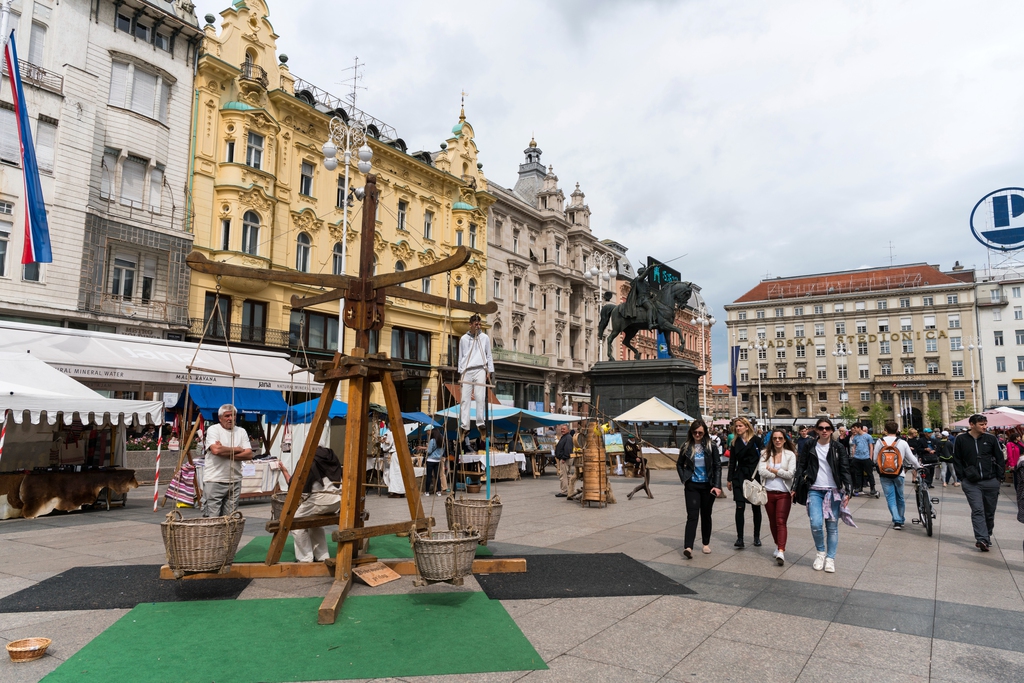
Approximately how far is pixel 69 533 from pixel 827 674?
34.9ft

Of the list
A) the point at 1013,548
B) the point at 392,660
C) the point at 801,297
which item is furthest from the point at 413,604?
the point at 801,297

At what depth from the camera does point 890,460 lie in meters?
11.4

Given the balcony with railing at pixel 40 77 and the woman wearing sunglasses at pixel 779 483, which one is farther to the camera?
the balcony with railing at pixel 40 77

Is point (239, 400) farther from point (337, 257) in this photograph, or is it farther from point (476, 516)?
point (337, 257)

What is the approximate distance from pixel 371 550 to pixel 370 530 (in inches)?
88.0

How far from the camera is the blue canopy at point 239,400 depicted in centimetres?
1795

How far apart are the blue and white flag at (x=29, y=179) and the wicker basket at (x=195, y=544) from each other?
→ 11.5 m

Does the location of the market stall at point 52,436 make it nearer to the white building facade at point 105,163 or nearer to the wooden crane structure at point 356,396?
the wooden crane structure at point 356,396

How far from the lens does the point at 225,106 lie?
2905 centimetres

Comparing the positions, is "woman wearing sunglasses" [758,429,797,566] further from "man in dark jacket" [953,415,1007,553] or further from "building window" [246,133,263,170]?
"building window" [246,133,263,170]

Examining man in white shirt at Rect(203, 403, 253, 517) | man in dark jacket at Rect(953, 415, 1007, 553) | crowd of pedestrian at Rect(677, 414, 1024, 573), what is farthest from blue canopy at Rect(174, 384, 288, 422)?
man in dark jacket at Rect(953, 415, 1007, 553)

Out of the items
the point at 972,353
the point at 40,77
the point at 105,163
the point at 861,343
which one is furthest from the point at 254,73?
the point at 972,353

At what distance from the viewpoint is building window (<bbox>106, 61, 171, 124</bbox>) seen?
25094 millimetres

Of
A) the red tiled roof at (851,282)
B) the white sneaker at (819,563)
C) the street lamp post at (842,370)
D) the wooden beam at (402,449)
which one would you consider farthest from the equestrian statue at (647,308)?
the red tiled roof at (851,282)
